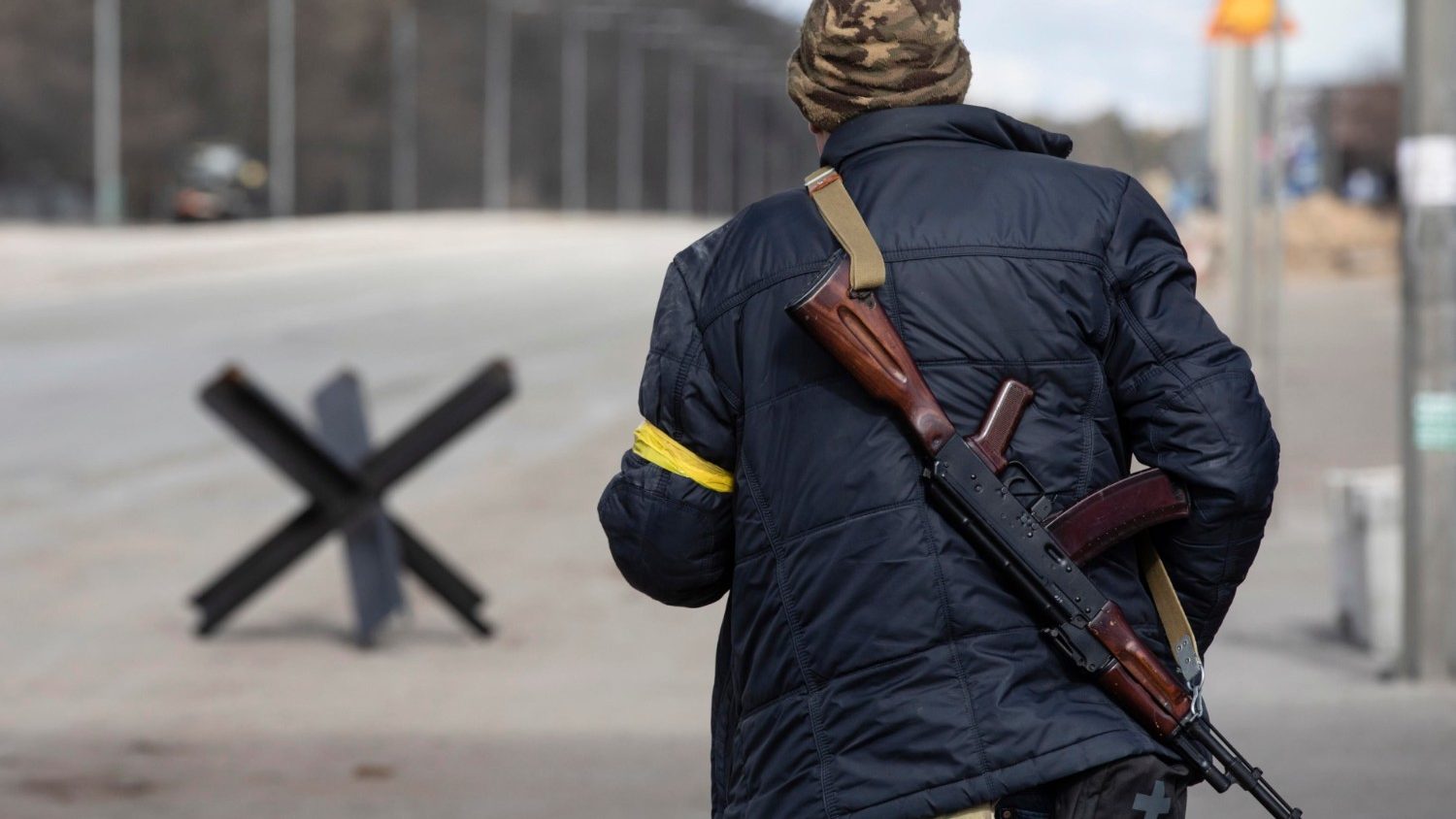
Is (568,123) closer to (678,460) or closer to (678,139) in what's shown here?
(678,139)

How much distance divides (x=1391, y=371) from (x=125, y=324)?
14.2 m

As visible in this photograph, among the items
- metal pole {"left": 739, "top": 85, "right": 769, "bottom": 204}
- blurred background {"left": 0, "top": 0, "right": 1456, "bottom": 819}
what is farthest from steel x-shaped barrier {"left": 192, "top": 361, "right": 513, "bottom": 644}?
metal pole {"left": 739, "top": 85, "right": 769, "bottom": 204}

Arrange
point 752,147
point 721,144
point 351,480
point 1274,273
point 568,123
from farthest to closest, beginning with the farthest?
point 752,147 < point 721,144 < point 568,123 < point 1274,273 < point 351,480

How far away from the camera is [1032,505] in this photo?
268cm

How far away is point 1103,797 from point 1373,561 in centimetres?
597

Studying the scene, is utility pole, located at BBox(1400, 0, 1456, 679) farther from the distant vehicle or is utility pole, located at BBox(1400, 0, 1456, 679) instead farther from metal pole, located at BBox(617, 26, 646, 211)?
metal pole, located at BBox(617, 26, 646, 211)

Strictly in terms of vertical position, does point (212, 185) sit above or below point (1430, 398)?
below

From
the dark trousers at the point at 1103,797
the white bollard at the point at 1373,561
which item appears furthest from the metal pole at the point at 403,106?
the dark trousers at the point at 1103,797

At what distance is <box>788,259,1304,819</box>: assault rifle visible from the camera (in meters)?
2.64

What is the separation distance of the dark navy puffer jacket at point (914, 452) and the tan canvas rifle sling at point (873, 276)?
21 mm

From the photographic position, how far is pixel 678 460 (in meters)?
2.80

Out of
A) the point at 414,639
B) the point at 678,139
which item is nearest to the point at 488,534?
the point at 414,639

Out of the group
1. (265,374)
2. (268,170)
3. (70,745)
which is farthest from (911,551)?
(268,170)

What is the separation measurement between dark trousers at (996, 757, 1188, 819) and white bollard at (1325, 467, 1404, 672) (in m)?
5.68
